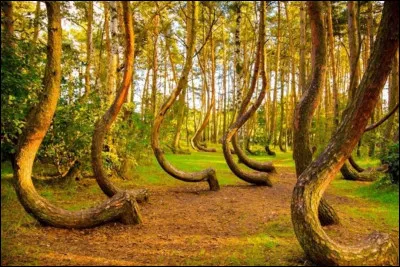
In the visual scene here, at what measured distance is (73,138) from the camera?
30.2 feet

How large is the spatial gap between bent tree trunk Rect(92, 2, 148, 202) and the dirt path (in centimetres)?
104

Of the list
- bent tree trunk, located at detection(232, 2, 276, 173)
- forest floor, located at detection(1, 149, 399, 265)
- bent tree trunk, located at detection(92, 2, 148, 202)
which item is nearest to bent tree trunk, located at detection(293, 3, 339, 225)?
forest floor, located at detection(1, 149, 399, 265)

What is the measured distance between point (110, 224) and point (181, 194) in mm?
3786

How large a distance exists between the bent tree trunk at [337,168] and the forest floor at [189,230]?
45 centimetres

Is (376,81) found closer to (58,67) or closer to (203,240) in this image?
(203,240)

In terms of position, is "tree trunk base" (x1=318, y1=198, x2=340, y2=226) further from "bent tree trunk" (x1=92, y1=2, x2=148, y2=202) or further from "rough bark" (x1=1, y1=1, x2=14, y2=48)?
"rough bark" (x1=1, y1=1, x2=14, y2=48)

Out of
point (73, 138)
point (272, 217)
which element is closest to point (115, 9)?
point (73, 138)

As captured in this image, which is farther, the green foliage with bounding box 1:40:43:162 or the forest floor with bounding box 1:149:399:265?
the green foliage with bounding box 1:40:43:162

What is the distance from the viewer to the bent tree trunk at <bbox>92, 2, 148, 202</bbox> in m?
7.17

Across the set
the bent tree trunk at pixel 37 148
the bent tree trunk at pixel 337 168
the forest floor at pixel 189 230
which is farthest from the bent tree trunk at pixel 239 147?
the bent tree trunk at pixel 37 148

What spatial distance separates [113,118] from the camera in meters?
7.69

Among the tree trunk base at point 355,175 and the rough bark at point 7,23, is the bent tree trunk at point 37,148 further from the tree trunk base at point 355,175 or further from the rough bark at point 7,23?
the tree trunk base at point 355,175

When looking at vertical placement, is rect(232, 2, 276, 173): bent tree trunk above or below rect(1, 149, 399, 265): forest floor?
above

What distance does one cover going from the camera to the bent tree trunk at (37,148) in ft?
18.5
